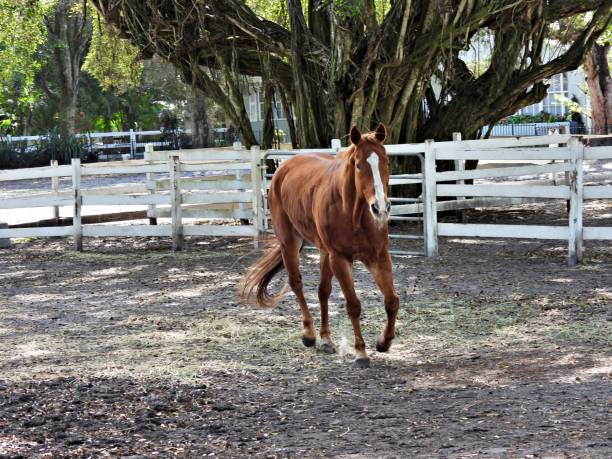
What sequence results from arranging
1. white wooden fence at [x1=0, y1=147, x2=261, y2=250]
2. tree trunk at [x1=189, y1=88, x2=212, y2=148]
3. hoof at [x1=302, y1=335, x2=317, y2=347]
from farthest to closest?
tree trunk at [x1=189, y1=88, x2=212, y2=148]
white wooden fence at [x1=0, y1=147, x2=261, y2=250]
hoof at [x1=302, y1=335, x2=317, y2=347]

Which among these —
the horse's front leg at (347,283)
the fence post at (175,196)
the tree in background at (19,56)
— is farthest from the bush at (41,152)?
the horse's front leg at (347,283)

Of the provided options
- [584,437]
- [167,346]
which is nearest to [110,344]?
[167,346]

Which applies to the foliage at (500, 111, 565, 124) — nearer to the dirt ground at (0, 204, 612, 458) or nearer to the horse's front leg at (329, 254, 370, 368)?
the dirt ground at (0, 204, 612, 458)

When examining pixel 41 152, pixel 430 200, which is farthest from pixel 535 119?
pixel 430 200

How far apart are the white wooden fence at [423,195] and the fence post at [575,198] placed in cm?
1

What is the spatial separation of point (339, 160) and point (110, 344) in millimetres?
2481

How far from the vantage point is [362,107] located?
15.0 metres

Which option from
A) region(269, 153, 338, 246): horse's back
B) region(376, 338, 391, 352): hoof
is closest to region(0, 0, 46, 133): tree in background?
region(269, 153, 338, 246): horse's back

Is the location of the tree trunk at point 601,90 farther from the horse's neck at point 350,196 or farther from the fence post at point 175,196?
the horse's neck at point 350,196

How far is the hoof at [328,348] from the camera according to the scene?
24.6 feet

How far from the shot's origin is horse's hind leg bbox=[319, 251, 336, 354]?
7531mm

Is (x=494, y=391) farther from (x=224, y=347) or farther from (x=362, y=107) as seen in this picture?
(x=362, y=107)

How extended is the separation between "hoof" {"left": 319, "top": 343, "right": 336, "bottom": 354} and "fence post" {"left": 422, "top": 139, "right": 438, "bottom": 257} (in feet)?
17.2

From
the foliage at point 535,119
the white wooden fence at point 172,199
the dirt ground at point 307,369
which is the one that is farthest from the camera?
the foliage at point 535,119
